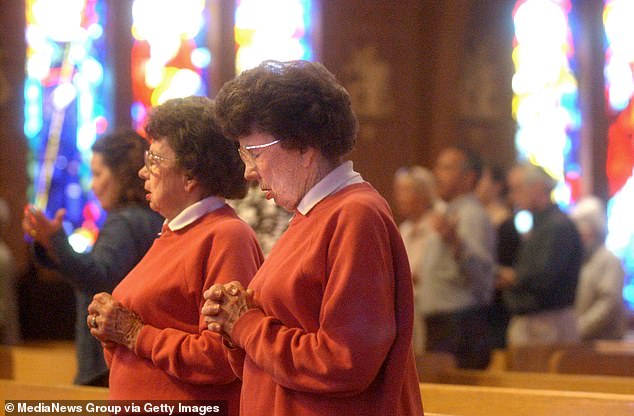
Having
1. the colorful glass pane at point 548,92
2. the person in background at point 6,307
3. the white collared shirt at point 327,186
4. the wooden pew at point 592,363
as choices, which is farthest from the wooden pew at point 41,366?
the colorful glass pane at point 548,92

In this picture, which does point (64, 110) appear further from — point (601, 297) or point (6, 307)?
point (601, 297)

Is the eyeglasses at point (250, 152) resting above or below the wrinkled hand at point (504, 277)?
above

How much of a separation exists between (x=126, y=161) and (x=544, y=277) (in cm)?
310

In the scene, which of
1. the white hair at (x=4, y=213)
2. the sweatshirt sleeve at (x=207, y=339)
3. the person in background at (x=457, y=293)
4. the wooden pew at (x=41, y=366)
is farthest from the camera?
the white hair at (x=4, y=213)

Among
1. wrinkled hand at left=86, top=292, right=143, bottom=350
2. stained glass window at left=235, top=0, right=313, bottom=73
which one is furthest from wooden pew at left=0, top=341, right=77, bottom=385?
stained glass window at left=235, top=0, right=313, bottom=73

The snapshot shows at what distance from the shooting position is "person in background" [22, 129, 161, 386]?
132 inches

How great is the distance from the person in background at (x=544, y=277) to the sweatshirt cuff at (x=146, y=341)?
3.59 m

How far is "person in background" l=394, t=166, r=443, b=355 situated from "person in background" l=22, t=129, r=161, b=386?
9.04 feet

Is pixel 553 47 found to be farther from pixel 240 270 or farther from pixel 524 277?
pixel 240 270

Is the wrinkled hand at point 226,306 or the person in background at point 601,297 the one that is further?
the person in background at point 601,297

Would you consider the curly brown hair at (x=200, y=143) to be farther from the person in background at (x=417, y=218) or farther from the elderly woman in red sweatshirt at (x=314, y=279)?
the person in background at (x=417, y=218)

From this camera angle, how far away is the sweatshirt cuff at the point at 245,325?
234cm

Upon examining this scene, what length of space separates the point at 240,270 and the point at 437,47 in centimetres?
826

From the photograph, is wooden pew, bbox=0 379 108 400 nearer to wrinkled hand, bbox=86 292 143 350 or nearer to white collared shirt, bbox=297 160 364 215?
wrinkled hand, bbox=86 292 143 350
